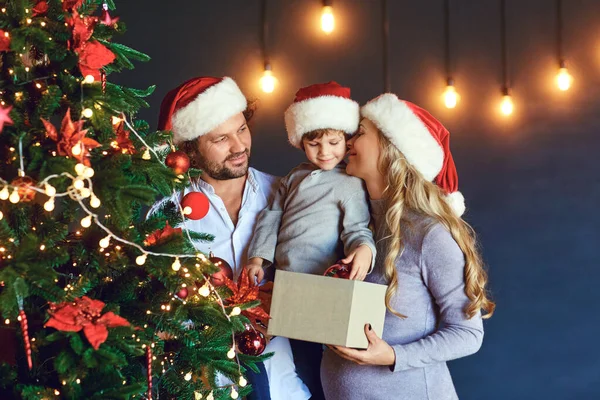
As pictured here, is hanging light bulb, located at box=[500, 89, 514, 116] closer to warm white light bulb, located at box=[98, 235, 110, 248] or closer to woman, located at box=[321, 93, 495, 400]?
woman, located at box=[321, 93, 495, 400]

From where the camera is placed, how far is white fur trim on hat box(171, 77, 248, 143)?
2381 mm

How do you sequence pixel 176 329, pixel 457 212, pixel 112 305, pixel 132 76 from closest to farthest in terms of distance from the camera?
pixel 112 305 < pixel 176 329 < pixel 457 212 < pixel 132 76

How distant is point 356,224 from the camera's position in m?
2.05

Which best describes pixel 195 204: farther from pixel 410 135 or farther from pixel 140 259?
pixel 410 135

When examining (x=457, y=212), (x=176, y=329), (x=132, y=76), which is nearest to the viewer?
(x=176, y=329)

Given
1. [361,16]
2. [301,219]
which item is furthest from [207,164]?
[361,16]

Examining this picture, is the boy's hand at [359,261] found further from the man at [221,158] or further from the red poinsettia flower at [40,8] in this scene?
the red poinsettia flower at [40,8]

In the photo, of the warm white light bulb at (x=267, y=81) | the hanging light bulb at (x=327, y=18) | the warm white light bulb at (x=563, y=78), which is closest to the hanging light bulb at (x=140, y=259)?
the warm white light bulb at (x=267, y=81)

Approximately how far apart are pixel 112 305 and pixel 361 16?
258 cm

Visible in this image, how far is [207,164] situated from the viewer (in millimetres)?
2418

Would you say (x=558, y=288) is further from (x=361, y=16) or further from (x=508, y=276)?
(x=361, y=16)

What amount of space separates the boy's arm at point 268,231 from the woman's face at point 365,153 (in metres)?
0.29

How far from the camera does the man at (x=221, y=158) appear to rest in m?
2.34

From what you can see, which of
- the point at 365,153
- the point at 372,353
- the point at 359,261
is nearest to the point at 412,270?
the point at 359,261
